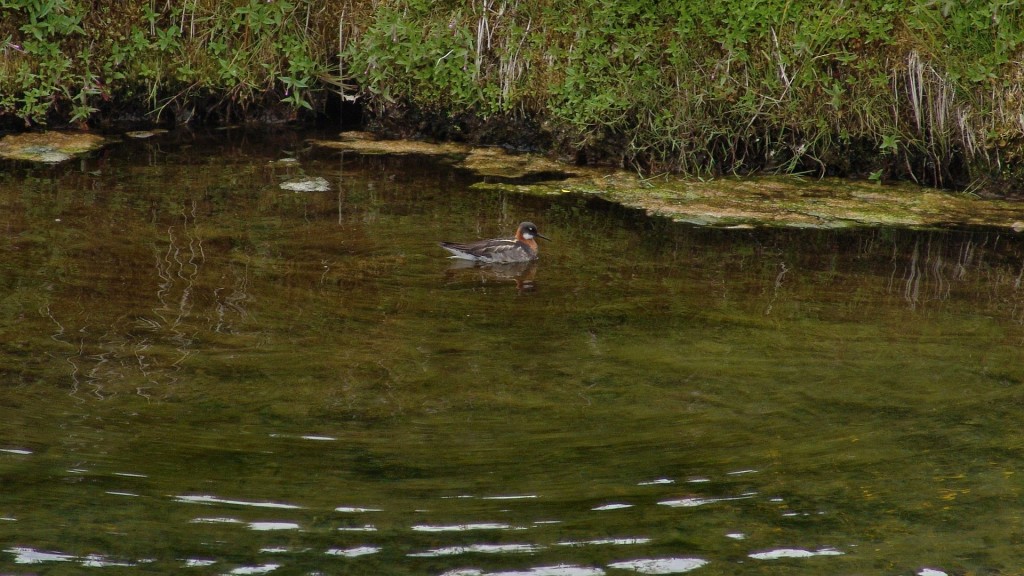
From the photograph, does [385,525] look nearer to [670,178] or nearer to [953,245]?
[953,245]

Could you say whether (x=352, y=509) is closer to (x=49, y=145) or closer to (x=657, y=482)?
(x=657, y=482)

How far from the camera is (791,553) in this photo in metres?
3.25

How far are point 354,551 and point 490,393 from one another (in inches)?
57.3

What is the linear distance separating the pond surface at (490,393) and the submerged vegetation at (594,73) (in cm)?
108

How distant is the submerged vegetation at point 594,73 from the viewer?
25.8ft

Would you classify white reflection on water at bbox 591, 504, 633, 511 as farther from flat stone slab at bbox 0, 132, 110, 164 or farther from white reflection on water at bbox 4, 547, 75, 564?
flat stone slab at bbox 0, 132, 110, 164

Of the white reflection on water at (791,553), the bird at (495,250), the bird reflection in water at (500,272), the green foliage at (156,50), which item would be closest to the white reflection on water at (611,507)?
the white reflection on water at (791,553)

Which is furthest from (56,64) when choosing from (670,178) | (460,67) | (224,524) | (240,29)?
(224,524)

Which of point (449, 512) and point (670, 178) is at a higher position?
point (670, 178)

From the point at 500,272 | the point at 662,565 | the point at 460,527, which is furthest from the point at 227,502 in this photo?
the point at 500,272

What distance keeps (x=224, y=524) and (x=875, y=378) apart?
2.82 m

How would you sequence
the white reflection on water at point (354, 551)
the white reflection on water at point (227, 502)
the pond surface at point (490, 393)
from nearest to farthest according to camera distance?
the white reflection on water at point (354, 551)
the pond surface at point (490, 393)
the white reflection on water at point (227, 502)

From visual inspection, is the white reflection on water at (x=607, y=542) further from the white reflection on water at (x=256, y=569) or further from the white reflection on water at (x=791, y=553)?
the white reflection on water at (x=256, y=569)

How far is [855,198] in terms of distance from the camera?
796 centimetres
